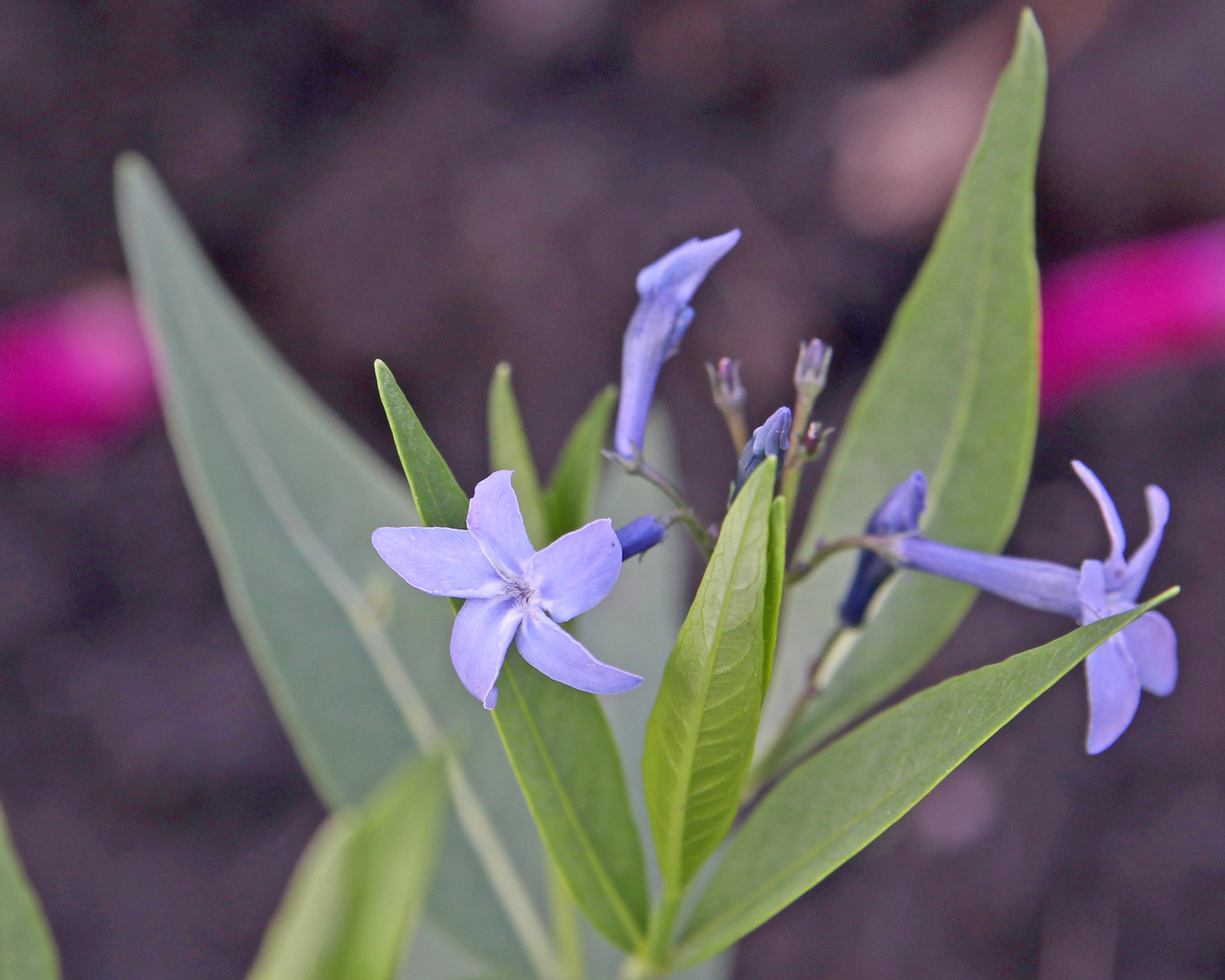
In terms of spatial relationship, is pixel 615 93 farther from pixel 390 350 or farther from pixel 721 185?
pixel 390 350

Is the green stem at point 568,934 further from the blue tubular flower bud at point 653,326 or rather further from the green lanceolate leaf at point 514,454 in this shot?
the blue tubular flower bud at point 653,326

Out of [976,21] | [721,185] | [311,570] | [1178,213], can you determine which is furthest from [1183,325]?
[311,570]

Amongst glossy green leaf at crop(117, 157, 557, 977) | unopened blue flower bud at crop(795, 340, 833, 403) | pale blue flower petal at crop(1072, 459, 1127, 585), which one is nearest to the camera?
pale blue flower petal at crop(1072, 459, 1127, 585)

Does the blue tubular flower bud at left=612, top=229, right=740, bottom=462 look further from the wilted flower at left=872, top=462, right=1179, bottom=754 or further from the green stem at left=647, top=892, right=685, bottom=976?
the green stem at left=647, top=892, right=685, bottom=976

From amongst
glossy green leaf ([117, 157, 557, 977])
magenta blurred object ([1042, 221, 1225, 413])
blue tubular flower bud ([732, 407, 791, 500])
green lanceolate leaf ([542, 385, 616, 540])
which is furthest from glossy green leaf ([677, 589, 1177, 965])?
magenta blurred object ([1042, 221, 1225, 413])

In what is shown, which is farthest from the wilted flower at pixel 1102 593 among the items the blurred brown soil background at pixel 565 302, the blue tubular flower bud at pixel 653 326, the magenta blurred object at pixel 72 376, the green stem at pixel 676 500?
the magenta blurred object at pixel 72 376

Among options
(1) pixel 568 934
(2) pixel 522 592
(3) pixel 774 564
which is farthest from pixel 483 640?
(1) pixel 568 934
